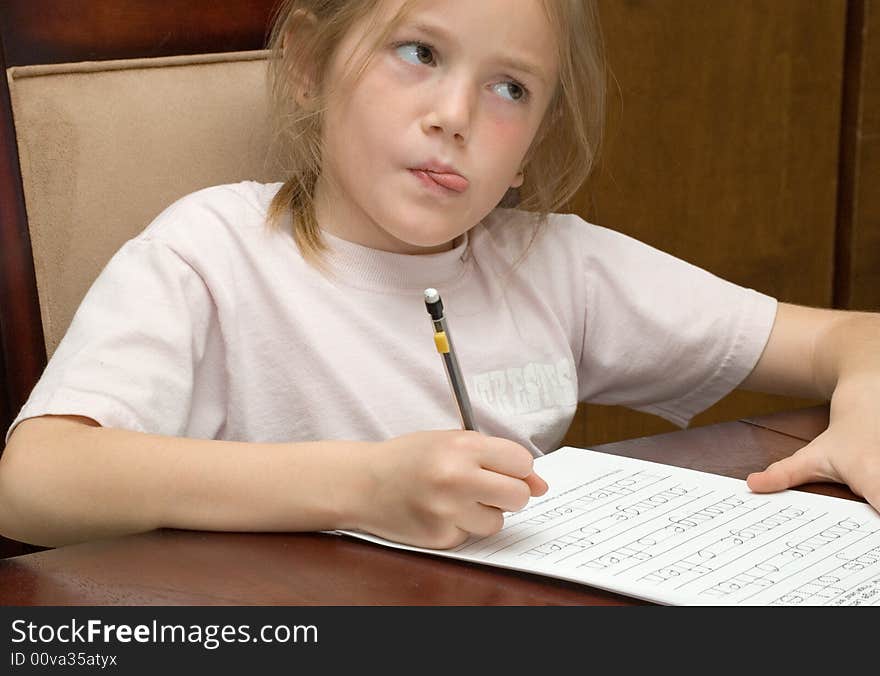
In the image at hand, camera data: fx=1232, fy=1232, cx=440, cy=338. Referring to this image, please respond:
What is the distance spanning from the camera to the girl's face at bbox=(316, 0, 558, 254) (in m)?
0.96

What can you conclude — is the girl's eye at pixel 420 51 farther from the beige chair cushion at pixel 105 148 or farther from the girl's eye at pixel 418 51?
the beige chair cushion at pixel 105 148

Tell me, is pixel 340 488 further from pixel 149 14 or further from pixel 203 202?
pixel 149 14

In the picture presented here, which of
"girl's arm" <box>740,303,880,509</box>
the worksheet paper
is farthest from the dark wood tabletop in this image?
"girl's arm" <box>740,303,880,509</box>

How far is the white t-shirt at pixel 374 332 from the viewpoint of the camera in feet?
3.03

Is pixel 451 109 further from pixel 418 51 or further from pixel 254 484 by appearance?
pixel 254 484

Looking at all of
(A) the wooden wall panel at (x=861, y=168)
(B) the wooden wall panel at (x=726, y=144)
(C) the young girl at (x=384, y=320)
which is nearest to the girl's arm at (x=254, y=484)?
(C) the young girl at (x=384, y=320)

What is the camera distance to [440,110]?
37.4 inches

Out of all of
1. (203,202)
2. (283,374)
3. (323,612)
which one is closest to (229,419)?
(283,374)

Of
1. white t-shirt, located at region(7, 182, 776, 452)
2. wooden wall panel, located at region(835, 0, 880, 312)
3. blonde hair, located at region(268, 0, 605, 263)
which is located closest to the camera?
white t-shirt, located at region(7, 182, 776, 452)

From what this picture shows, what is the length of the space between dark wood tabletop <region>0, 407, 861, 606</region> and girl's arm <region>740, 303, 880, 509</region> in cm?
24

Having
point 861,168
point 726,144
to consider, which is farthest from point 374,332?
point 861,168

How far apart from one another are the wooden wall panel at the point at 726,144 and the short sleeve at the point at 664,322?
27.3 inches

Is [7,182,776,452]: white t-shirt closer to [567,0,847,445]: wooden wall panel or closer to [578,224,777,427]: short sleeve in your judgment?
[578,224,777,427]: short sleeve

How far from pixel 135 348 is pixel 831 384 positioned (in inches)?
23.1
